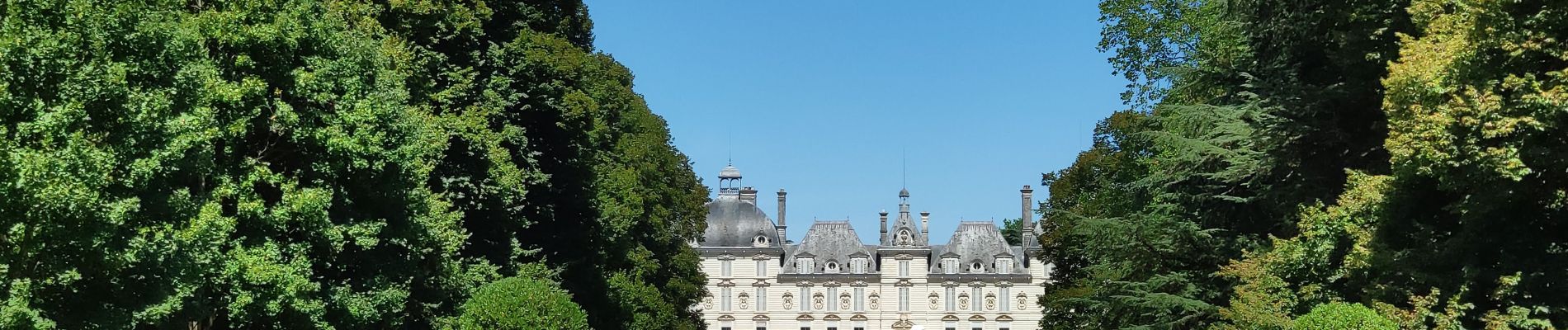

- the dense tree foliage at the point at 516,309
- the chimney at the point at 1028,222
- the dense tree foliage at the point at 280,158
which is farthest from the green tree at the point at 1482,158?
the chimney at the point at 1028,222

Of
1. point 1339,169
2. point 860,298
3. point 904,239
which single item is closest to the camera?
point 1339,169

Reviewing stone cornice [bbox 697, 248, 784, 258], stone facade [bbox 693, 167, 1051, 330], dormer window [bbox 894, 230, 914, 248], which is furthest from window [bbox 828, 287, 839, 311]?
dormer window [bbox 894, 230, 914, 248]

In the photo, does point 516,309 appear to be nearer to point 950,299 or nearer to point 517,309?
point 517,309

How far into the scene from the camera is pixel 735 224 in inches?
4203

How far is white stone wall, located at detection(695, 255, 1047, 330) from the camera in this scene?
106m

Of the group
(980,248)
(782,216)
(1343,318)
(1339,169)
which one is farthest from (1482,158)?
(782,216)

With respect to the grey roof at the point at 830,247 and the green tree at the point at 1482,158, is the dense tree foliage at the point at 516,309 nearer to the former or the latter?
the green tree at the point at 1482,158

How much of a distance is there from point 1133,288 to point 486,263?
39.5 ft

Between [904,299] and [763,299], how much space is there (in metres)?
8.32

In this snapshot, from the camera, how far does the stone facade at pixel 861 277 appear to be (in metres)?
106

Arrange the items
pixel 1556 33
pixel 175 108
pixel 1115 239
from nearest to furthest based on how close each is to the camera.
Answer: pixel 1556 33, pixel 175 108, pixel 1115 239

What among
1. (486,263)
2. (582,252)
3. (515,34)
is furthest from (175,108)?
(582,252)

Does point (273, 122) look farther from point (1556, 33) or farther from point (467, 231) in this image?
point (1556, 33)

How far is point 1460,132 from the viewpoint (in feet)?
62.7
